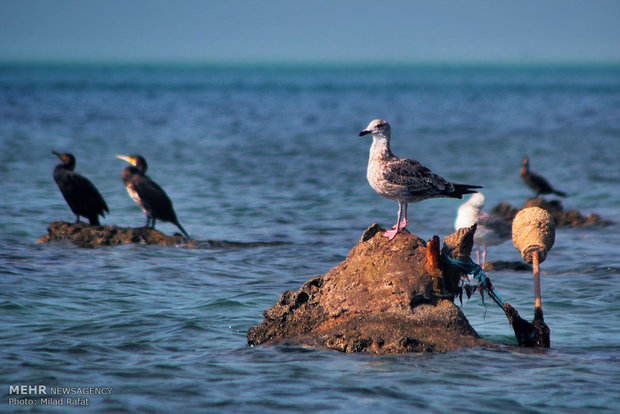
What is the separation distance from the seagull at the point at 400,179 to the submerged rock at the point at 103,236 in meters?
4.76

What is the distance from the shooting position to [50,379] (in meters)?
6.10

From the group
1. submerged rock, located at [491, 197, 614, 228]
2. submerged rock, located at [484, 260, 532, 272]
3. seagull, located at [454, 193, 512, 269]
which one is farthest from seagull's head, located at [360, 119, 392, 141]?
submerged rock, located at [491, 197, 614, 228]

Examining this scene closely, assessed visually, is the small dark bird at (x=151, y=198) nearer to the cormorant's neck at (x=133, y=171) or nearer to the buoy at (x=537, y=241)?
the cormorant's neck at (x=133, y=171)

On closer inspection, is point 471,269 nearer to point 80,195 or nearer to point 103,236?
point 103,236

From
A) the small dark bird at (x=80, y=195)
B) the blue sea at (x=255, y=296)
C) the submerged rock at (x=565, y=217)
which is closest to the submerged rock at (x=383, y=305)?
the blue sea at (x=255, y=296)

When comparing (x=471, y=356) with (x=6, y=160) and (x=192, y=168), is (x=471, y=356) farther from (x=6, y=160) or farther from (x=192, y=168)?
(x=6, y=160)

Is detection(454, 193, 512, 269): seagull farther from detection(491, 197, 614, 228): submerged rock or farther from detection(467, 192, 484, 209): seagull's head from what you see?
detection(491, 197, 614, 228): submerged rock

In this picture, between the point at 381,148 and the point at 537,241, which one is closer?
the point at 537,241

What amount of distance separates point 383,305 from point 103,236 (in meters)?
6.16

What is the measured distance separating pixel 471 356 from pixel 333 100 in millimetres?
60387

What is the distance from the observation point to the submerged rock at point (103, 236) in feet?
37.8

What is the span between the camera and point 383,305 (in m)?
6.66

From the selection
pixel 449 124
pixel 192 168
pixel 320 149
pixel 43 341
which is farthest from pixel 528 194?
pixel 449 124

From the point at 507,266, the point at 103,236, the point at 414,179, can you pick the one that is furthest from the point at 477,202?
the point at 103,236
